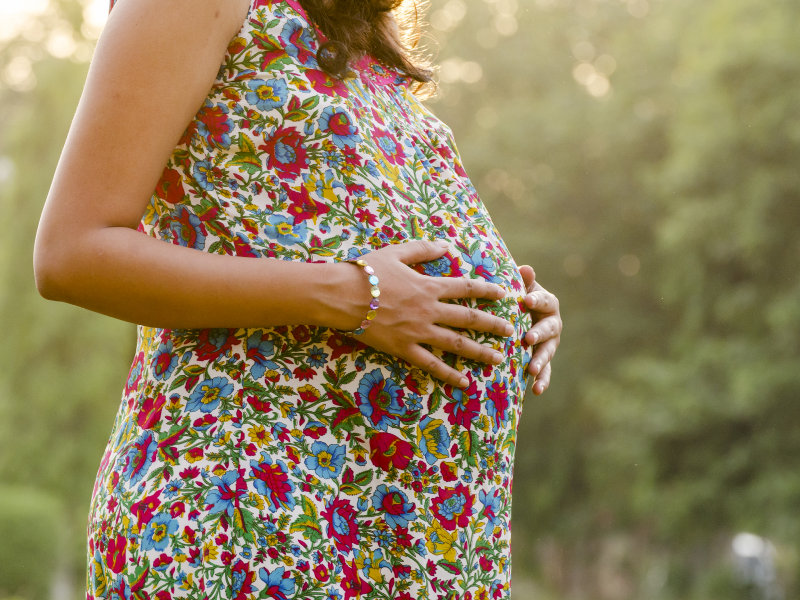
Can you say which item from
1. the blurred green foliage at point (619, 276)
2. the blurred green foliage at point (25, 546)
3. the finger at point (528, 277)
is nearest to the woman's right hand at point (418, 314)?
the finger at point (528, 277)

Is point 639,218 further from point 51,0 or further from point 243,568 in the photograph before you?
point 243,568

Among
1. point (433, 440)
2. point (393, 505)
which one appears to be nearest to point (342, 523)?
point (393, 505)

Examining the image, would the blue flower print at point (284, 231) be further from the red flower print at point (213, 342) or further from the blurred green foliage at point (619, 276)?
the blurred green foliage at point (619, 276)

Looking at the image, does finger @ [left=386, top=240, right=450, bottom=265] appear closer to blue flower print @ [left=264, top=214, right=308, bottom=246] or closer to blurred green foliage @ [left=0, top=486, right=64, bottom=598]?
blue flower print @ [left=264, top=214, right=308, bottom=246]

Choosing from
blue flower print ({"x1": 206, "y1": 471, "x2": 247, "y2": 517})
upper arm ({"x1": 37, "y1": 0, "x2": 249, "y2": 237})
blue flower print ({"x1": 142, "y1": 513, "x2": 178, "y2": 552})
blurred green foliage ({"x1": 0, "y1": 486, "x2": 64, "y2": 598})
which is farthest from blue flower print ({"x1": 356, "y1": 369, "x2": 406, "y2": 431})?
blurred green foliage ({"x1": 0, "y1": 486, "x2": 64, "y2": 598})

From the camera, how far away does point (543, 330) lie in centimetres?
176

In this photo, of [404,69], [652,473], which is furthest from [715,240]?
[404,69]

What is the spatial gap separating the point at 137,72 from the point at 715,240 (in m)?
14.7

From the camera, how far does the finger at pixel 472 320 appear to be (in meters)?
1.46

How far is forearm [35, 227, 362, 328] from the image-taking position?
1.26m

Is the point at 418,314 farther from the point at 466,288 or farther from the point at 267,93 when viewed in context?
the point at 267,93

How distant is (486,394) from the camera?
152 centimetres

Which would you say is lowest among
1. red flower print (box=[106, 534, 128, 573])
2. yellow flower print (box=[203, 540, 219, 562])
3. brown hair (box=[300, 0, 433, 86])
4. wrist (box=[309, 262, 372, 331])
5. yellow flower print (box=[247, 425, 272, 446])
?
red flower print (box=[106, 534, 128, 573])

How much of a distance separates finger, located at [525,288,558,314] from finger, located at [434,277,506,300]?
0.17 m
